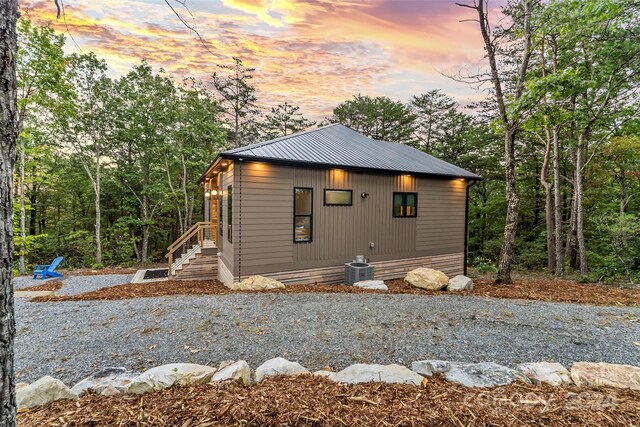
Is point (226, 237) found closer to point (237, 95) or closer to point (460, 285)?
point (460, 285)

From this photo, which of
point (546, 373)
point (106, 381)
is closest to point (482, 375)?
point (546, 373)

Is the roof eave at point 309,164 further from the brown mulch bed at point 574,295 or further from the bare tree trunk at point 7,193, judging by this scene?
the bare tree trunk at point 7,193

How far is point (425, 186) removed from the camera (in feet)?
30.0

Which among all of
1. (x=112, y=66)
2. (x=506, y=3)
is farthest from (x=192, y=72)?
(x=506, y=3)

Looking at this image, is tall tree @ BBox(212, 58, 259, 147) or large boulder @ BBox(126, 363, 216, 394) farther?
tall tree @ BBox(212, 58, 259, 147)

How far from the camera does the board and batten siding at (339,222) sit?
646 cm

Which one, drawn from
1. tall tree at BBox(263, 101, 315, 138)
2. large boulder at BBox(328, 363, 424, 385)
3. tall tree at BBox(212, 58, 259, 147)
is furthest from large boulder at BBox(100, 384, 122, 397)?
tall tree at BBox(263, 101, 315, 138)

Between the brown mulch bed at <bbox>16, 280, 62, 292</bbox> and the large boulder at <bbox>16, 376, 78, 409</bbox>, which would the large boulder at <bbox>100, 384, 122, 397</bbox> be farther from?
the brown mulch bed at <bbox>16, 280, 62, 292</bbox>

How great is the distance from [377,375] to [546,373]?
4.90 ft

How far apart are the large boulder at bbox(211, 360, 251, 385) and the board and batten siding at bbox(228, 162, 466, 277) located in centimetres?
417

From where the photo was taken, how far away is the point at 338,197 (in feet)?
24.8

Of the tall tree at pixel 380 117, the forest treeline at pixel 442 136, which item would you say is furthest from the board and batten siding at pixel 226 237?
the tall tree at pixel 380 117

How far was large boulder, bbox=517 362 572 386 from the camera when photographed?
230 cm

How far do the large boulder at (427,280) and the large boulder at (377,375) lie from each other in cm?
439
